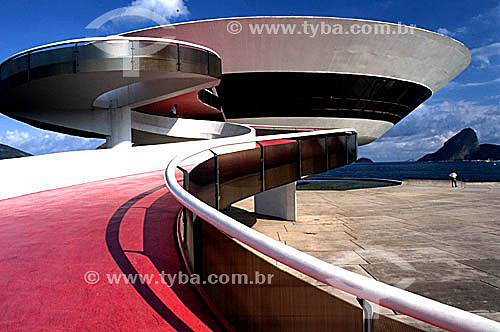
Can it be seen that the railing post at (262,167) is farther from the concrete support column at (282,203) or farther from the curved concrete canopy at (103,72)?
the concrete support column at (282,203)

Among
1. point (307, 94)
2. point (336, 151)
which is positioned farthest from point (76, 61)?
point (307, 94)

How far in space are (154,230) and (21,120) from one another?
24.6m

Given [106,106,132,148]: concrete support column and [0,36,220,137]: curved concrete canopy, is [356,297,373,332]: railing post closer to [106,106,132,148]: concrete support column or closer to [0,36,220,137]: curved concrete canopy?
Answer: [0,36,220,137]: curved concrete canopy

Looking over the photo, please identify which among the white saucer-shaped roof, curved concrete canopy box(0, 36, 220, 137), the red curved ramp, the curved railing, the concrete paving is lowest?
the concrete paving

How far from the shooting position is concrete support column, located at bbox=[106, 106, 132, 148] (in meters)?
21.4

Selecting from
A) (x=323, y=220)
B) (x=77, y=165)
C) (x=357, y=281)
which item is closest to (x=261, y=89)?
(x=323, y=220)

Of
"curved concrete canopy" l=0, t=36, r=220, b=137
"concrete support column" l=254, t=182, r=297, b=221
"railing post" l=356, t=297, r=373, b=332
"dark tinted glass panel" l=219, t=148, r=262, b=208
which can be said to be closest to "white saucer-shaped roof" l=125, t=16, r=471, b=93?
"curved concrete canopy" l=0, t=36, r=220, b=137

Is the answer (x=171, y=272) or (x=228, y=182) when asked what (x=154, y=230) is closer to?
(x=171, y=272)

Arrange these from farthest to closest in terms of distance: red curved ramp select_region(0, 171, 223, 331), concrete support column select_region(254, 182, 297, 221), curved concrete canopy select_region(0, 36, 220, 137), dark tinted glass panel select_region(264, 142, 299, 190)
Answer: concrete support column select_region(254, 182, 297, 221) < curved concrete canopy select_region(0, 36, 220, 137) < dark tinted glass panel select_region(264, 142, 299, 190) < red curved ramp select_region(0, 171, 223, 331)

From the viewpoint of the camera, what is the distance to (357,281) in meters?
1.54

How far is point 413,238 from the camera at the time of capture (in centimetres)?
1539

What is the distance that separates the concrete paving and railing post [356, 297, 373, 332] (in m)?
7.72

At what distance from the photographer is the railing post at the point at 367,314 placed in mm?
1668

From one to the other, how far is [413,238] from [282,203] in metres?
7.20
